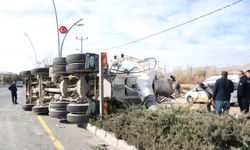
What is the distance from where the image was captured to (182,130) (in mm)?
6664

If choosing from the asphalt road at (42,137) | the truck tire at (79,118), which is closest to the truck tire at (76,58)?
the truck tire at (79,118)

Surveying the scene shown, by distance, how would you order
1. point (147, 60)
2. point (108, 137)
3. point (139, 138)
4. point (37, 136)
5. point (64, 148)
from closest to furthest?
point (139, 138) → point (64, 148) → point (108, 137) → point (37, 136) → point (147, 60)

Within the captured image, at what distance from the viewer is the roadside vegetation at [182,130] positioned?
240 inches

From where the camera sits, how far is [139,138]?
7.64 meters

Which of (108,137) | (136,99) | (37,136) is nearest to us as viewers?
(108,137)

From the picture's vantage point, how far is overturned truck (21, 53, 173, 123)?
1188 cm

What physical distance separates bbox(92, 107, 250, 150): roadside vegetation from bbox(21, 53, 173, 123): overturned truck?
3.06 metres

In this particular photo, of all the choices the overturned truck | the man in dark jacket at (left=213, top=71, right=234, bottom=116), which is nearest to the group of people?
the man in dark jacket at (left=213, top=71, right=234, bottom=116)

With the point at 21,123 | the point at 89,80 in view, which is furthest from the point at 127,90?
the point at 21,123

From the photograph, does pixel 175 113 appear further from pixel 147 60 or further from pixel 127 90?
pixel 147 60

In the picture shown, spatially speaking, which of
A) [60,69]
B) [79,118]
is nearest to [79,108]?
[79,118]

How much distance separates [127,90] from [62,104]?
2.53 metres

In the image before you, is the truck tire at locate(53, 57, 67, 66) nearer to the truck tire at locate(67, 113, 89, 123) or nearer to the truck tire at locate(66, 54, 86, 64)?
the truck tire at locate(66, 54, 86, 64)

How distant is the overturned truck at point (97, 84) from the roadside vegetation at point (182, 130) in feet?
10.0
